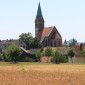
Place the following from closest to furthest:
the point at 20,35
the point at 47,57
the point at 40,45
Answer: the point at 47,57, the point at 40,45, the point at 20,35

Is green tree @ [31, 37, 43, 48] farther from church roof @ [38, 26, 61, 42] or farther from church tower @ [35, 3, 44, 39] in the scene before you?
church tower @ [35, 3, 44, 39]

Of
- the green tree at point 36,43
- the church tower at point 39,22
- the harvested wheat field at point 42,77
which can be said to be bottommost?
the harvested wheat field at point 42,77

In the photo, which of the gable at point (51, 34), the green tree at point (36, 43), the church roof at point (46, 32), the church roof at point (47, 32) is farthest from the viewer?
the church roof at point (46, 32)

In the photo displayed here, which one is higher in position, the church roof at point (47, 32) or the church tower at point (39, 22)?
Answer: the church tower at point (39, 22)

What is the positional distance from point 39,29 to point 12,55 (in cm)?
8063

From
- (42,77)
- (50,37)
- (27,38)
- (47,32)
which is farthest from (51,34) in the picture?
(42,77)

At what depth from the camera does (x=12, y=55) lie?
257ft

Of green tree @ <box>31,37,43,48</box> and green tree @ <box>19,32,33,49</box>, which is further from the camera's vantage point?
green tree @ <box>19,32,33,49</box>

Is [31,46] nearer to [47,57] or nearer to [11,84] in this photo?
[47,57]

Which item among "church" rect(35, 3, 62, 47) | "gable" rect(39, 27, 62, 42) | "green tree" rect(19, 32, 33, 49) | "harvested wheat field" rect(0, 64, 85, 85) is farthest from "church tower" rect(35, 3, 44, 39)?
"harvested wheat field" rect(0, 64, 85, 85)

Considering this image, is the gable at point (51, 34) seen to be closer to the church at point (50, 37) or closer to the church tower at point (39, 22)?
the church at point (50, 37)

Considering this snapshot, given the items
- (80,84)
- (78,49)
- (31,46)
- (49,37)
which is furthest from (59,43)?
(80,84)

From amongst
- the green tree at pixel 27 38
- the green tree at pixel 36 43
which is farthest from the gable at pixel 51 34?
the green tree at pixel 36 43

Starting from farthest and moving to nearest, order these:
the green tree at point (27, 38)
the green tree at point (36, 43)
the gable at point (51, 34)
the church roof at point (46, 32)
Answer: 1. the church roof at point (46, 32)
2. the gable at point (51, 34)
3. the green tree at point (27, 38)
4. the green tree at point (36, 43)
